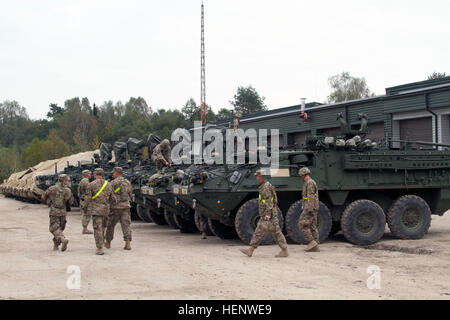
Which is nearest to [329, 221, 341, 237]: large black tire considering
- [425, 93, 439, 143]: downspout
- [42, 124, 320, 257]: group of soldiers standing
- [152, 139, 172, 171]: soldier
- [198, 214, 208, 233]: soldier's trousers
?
[42, 124, 320, 257]: group of soldiers standing

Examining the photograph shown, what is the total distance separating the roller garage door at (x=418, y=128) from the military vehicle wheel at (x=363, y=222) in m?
9.40

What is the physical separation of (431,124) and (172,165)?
10291 mm

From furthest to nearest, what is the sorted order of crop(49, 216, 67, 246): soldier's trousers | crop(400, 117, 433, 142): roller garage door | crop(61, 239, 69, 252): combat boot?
crop(400, 117, 433, 142): roller garage door
crop(49, 216, 67, 246): soldier's trousers
crop(61, 239, 69, 252): combat boot

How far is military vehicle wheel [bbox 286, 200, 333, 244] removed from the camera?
11.5m

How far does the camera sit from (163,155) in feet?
48.6

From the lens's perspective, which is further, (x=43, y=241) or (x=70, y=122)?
(x=70, y=122)

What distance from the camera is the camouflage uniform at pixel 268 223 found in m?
9.86

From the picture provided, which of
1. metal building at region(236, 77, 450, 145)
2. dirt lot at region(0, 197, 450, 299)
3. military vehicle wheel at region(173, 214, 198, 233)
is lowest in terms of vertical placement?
dirt lot at region(0, 197, 450, 299)

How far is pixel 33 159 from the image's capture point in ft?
171

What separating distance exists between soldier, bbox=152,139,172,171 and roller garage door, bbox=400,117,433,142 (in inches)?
376

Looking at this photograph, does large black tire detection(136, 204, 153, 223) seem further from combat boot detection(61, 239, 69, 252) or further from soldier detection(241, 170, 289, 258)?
soldier detection(241, 170, 289, 258)

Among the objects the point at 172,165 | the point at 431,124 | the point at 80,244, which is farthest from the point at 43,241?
the point at 431,124

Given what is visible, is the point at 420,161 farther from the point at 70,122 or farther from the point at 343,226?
the point at 70,122
